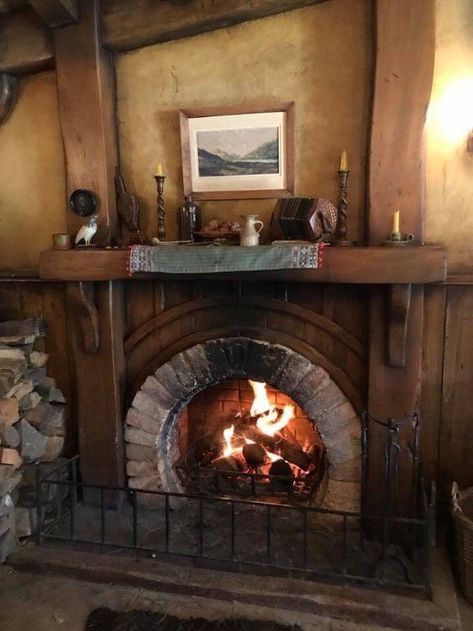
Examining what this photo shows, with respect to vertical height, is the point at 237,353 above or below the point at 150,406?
above

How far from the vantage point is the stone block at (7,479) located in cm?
282

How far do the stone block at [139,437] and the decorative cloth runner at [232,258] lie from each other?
111cm

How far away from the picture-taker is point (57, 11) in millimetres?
2902

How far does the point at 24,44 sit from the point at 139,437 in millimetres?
2506

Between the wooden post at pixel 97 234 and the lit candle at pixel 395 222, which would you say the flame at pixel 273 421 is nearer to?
the wooden post at pixel 97 234

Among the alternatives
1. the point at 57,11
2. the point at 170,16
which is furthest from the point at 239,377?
the point at 57,11

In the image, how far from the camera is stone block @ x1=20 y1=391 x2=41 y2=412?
3.16 meters

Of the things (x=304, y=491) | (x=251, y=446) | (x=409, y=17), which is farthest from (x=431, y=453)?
(x=409, y=17)

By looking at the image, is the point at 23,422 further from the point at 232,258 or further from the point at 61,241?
the point at 232,258

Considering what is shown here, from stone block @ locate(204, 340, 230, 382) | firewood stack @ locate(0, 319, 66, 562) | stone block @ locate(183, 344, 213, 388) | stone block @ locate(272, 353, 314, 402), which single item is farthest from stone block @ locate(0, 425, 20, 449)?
stone block @ locate(272, 353, 314, 402)

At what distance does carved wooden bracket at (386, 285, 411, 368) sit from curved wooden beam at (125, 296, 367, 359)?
0.18m

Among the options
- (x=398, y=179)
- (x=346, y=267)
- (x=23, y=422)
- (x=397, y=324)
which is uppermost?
(x=398, y=179)

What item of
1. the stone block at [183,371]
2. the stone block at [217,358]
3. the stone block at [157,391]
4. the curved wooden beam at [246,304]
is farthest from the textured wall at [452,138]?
the stone block at [157,391]

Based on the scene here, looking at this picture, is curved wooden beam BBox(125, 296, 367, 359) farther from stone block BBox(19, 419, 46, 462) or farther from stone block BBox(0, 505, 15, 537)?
stone block BBox(0, 505, 15, 537)
